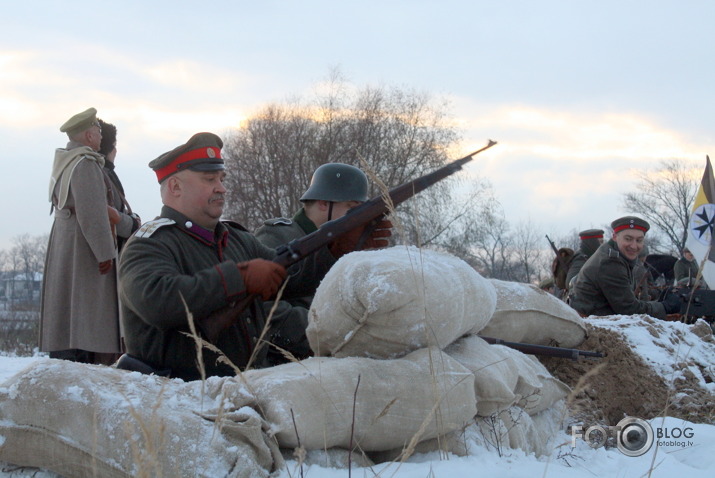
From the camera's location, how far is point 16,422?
1.95 meters

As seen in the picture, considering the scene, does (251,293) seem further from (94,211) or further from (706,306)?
(706,306)

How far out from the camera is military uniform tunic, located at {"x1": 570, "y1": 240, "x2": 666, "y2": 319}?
650 cm

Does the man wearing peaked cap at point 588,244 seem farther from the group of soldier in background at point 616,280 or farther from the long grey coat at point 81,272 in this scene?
the long grey coat at point 81,272

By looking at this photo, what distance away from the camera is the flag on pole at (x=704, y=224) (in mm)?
9383

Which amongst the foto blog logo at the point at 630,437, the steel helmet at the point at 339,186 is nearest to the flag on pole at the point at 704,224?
the steel helmet at the point at 339,186

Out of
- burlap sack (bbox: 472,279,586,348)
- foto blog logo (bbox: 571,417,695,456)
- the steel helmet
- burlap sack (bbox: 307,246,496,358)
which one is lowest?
foto blog logo (bbox: 571,417,695,456)

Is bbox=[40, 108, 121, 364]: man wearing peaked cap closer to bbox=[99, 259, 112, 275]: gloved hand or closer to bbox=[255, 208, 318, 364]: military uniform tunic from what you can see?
bbox=[99, 259, 112, 275]: gloved hand

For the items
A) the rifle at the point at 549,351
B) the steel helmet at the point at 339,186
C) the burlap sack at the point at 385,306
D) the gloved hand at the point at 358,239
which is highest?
the steel helmet at the point at 339,186

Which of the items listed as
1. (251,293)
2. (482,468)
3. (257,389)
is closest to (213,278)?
(251,293)

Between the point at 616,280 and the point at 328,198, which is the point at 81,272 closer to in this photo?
the point at 328,198

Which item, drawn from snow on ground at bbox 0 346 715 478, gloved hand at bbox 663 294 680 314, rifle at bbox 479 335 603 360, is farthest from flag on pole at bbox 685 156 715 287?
snow on ground at bbox 0 346 715 478

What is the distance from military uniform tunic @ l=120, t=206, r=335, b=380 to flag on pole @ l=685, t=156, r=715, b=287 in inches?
291

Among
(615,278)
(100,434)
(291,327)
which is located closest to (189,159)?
(291,327)

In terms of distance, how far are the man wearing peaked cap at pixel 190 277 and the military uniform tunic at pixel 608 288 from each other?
154 inches
